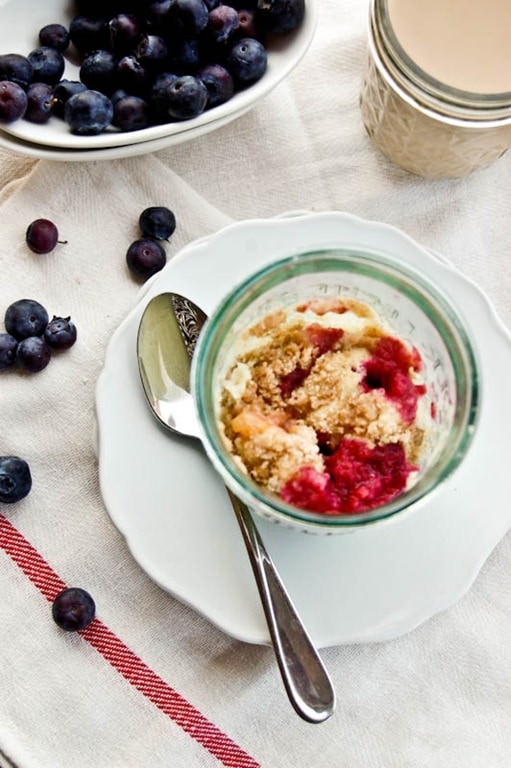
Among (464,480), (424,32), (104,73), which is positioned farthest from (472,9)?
(464,480)

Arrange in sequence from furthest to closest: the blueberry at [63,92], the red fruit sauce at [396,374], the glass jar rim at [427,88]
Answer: the blueberry at [63,92] → the glass jar rim at [427,88] → the red fruit sauce at [396,374]

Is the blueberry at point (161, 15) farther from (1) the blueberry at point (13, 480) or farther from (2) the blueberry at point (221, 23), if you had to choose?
(1) the blueberry at point (13, 480)

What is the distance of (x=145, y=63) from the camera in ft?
5.88

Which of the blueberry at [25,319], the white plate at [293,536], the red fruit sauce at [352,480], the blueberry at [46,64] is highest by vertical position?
the blueberry at [46,64]

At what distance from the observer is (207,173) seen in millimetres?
1946

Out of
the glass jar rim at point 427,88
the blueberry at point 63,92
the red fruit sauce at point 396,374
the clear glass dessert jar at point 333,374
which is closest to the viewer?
the clear glass dessert jar at point 333,374

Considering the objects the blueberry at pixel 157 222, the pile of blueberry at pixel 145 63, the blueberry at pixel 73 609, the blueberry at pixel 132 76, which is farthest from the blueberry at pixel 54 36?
the blueberry at pixel 73 609

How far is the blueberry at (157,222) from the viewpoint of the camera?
1863 millimetres

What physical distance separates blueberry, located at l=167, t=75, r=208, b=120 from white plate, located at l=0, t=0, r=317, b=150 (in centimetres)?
2

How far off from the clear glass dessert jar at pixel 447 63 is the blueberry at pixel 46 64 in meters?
0.57

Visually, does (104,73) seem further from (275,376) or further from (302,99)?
(275,376)

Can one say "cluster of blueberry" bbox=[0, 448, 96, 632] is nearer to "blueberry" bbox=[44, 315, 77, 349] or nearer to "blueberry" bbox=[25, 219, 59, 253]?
"blueberry" bbox=[44, 315, 77, 349]

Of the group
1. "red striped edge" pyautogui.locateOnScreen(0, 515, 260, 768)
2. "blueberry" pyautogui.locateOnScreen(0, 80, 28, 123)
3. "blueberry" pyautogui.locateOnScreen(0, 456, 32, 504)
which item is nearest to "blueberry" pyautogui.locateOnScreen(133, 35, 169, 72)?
"blueberry" pyautogui.locateOnScreen(0, 80, 28, 123)

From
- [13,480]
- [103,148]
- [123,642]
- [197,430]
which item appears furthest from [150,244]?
[123,642]
